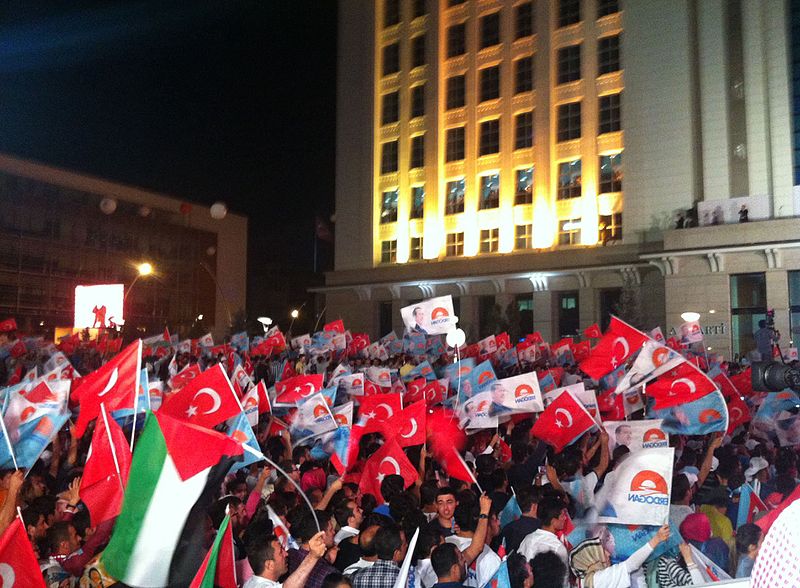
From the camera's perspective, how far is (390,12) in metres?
44.1

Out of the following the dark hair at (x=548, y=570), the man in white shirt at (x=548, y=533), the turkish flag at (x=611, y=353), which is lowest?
the dark hair at (x=548, y=570)

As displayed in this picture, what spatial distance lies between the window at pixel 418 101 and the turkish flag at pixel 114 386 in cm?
3579

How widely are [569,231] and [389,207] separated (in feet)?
34.7

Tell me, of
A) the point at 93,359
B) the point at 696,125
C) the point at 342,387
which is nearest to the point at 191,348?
the point at 93,359

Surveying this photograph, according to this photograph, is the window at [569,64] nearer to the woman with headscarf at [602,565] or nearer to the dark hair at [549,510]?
the dark hair at [549,510]

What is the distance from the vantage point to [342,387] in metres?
13.2

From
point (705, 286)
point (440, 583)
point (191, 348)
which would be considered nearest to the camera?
point (440, 583)

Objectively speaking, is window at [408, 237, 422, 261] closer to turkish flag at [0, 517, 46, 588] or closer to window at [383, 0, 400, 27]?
window at [383, 0, 400, 27]

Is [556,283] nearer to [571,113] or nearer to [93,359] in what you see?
[571,113]

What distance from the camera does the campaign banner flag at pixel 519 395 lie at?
10102 millimetres

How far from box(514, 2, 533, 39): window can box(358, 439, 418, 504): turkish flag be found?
116 feet

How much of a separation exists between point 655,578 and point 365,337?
20052 millimetres

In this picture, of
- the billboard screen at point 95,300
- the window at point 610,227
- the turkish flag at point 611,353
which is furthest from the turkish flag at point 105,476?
the billboard screen at point 95,300

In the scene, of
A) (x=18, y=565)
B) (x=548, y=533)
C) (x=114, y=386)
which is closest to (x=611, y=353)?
(x=548, y=533)
